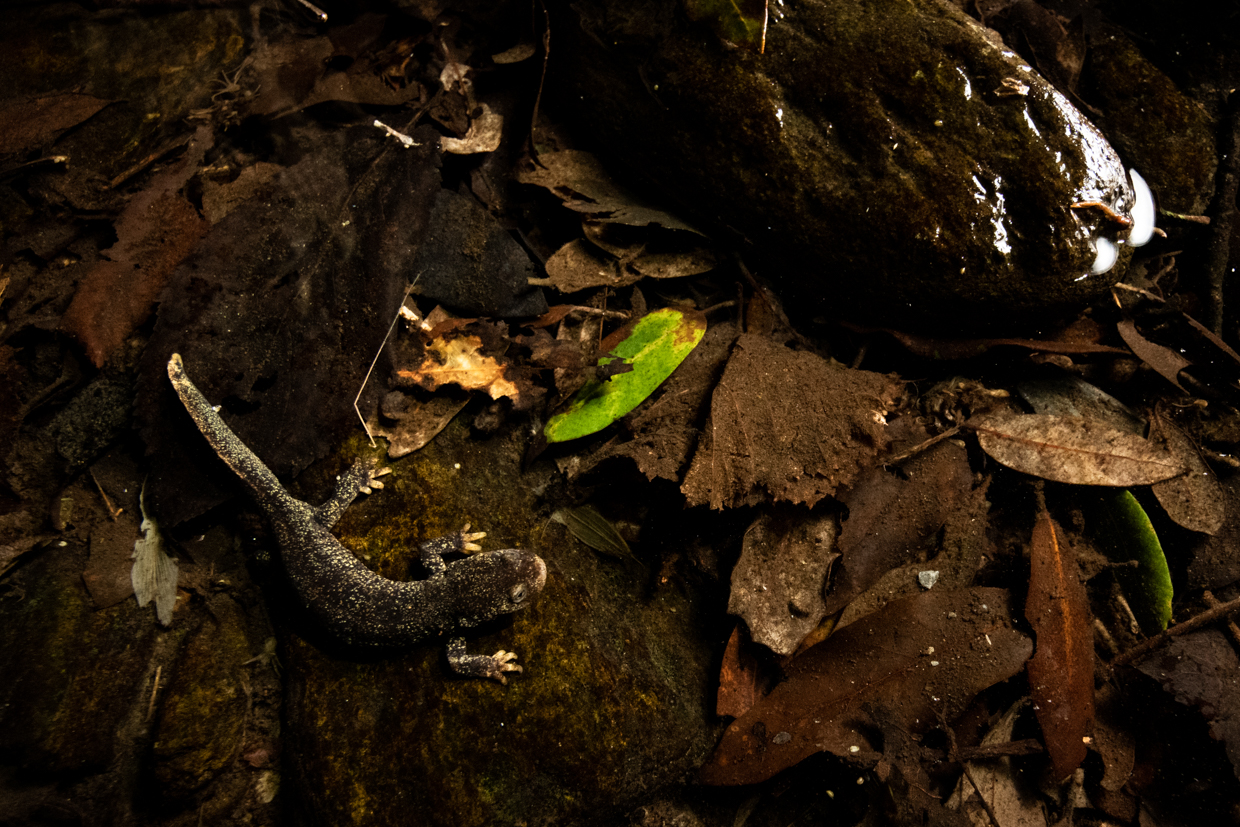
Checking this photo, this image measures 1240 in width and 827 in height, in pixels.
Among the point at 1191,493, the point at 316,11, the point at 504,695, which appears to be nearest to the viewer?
the point at 504,695

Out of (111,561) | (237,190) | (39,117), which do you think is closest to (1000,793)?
(111,561)

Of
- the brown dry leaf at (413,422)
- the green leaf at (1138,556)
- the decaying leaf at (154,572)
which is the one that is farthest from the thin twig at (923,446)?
the decaying leaf at (154,572)

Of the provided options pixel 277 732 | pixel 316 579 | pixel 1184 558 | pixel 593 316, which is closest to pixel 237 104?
pixel 593 316

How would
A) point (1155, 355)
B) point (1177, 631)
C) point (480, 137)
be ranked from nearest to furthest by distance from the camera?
point (1177, 631)
point (1155, 355)
point (480, 137)

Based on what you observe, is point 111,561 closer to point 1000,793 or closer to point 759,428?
point 759,428

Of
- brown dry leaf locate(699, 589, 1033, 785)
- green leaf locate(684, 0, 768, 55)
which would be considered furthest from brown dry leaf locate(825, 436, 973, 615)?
green leaf locate(684, 0, 768, 55)
